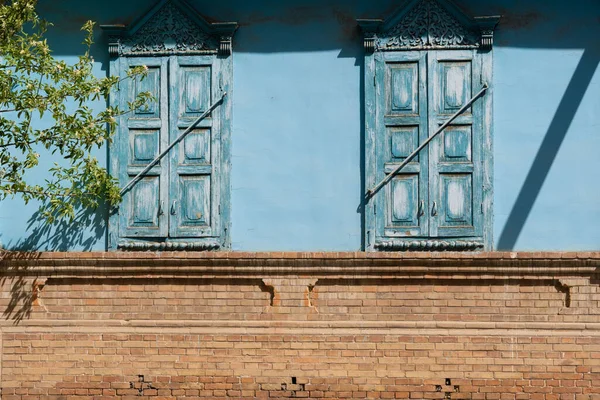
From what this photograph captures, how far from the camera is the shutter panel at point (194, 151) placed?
485 inches

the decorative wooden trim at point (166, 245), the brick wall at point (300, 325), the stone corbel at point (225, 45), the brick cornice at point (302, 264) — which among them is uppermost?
the stone corbel at point (225, 45)

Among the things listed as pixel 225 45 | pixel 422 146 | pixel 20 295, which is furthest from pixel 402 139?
pixel 20 295

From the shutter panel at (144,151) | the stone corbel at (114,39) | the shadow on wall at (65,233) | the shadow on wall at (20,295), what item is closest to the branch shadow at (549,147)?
the shutter panel at (144,151)

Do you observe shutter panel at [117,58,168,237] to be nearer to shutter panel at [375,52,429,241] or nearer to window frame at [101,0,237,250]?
window frame at [101,0,237,250]

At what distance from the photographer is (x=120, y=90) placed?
12555 millimetres

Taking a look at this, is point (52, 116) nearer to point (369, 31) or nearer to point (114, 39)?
point (114, 39)

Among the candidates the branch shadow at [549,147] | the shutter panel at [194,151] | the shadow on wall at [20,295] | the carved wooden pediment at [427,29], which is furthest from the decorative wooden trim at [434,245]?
the shadow on wall at [20,295]

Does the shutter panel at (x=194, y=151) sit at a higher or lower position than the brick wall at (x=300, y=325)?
higher

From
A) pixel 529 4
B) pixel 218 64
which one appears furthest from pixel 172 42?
pixel 529 4

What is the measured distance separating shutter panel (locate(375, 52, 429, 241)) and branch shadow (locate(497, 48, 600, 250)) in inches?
36.5

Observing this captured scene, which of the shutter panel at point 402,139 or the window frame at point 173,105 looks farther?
the window frame at point 173,105

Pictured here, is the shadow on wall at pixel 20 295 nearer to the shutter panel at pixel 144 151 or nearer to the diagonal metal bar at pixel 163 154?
the shutter panel at pixel 144 151

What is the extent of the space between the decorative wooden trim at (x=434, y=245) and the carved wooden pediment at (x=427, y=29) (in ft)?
6.76

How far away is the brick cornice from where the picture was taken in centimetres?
1201
